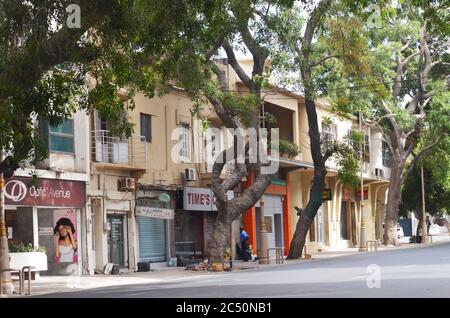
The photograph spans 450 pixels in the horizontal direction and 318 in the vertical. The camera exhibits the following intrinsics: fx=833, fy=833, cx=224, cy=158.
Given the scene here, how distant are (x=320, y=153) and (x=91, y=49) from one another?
20535 millimetres

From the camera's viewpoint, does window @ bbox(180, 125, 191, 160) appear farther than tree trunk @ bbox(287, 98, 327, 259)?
No

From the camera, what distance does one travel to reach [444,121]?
151ft

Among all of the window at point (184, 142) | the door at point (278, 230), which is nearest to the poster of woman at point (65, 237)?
the window at point (184, 142)

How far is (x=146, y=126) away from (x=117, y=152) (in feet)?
8.23

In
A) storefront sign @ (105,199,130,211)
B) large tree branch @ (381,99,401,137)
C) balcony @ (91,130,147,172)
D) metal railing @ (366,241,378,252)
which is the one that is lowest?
metal railing @ (366,241,378,252)

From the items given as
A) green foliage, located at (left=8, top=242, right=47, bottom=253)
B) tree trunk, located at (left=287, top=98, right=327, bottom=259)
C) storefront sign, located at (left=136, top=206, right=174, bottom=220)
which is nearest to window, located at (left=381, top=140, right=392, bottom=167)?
tree trunk, located at (left=287, top=98, right=327, bottom=259)

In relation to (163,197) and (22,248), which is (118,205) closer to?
(163,197)

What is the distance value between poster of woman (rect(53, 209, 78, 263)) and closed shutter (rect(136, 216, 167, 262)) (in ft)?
12.8

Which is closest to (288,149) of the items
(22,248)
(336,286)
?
(22,248)

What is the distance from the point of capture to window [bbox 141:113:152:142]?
32.5 meters

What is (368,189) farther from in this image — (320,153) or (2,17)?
(2,17)

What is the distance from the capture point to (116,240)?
3130 cm

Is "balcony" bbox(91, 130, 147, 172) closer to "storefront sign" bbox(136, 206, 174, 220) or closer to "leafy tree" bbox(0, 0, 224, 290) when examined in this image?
"storefront sign" bbox(136, 206, 174, 220)
